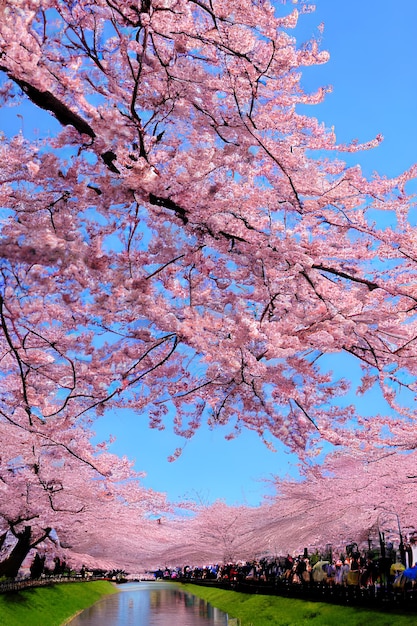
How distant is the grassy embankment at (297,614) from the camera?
13539 mm

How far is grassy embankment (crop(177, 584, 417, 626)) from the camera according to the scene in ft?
44.4

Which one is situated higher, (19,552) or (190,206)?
(190,206)

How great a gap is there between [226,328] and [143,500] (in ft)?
80.7

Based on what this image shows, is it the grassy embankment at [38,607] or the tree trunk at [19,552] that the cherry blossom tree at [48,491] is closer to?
the tree trunk at [19,552]

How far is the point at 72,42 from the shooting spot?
6488mm

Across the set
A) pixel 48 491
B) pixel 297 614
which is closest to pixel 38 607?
pixel 48 491

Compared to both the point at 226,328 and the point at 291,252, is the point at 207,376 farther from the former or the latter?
the point at 291,252

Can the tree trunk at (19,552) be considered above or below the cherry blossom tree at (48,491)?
below

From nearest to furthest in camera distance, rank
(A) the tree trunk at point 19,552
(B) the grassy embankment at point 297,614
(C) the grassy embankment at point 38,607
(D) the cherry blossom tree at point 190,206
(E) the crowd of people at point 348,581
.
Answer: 1. (D) the cherry blossom tree at point 190,206
2. (B) the grassy embankment at point 297,614
3. (E) the crowd of people at point 348,581
4. (C) the grassy embankment at point 38,607
5. (A) the tree trunk at point 19,552

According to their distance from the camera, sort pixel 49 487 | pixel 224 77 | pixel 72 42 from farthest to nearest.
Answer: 1. pixel 49 487
2. pixel 72 42
3. pixel 224 77

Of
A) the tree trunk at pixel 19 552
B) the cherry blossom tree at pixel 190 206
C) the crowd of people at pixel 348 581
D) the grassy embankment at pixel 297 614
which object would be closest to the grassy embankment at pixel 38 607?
the tree trunk at pixel 19 552

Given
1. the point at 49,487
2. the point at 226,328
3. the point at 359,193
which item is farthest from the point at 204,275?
the point at 49,487

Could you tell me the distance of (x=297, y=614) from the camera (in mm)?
18312

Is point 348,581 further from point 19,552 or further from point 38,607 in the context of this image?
point 19,552
